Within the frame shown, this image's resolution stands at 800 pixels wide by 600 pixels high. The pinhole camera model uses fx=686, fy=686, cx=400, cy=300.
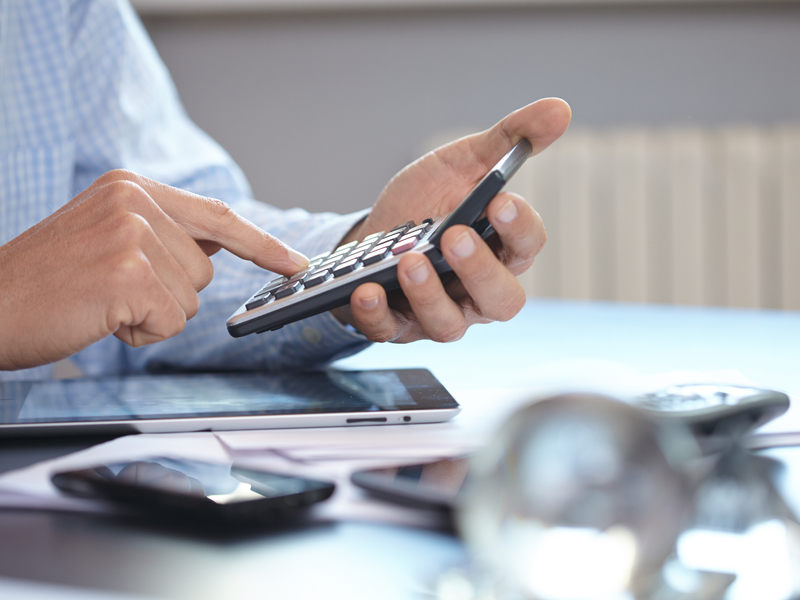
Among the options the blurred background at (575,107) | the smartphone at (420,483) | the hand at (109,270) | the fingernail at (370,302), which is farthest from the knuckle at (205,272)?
the blurred background at (575,107)

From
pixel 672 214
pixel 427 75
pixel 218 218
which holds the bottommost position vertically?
pixel 672 214

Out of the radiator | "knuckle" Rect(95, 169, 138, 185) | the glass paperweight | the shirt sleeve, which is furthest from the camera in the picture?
the radiator

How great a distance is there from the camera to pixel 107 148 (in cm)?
78

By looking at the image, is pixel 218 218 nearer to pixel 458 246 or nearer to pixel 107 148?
pixel 458 246

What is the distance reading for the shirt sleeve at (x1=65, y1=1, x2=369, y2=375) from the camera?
0.58 m

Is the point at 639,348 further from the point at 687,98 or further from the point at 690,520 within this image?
the point at 687,98

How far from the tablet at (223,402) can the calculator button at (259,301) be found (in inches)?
2.2

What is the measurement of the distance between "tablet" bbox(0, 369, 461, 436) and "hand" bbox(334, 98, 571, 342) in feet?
0.16

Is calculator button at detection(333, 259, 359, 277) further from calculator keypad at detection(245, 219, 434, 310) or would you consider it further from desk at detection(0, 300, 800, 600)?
desk at detection(0, 300, 800, 600)

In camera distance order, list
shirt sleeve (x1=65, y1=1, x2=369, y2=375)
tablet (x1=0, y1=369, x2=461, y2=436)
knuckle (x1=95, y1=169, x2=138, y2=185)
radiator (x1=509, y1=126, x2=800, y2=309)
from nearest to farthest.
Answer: tablet (x1=0, y1=369, x2=461, y2=436), knuckle (x1=95, y1=169, x2=138, y2=185), shirt sleeve (x1=65, y1=1, x2=369, y2=375), radiator (x1=509, y1=126, x2=800, y2=309)

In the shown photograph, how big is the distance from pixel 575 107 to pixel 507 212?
1430 mm

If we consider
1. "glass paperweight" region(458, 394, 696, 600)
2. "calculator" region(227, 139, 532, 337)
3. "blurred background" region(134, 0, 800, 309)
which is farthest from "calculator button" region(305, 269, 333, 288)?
"blurred background" region(134, 0, 800, 309)

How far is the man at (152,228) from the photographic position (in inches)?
16.1

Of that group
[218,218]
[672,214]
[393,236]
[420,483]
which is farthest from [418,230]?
[672,214]
